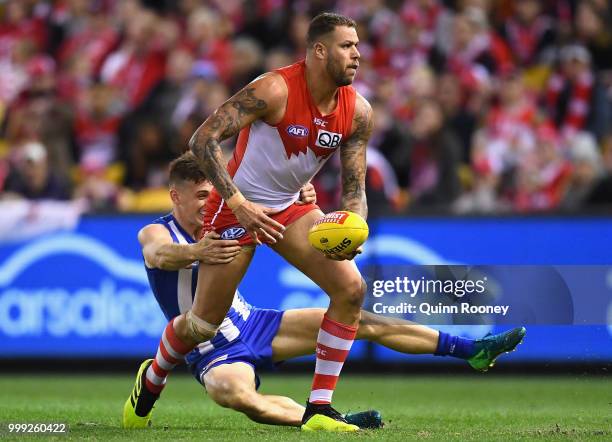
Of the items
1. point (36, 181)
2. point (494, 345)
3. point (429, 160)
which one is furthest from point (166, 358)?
point (429, 160)

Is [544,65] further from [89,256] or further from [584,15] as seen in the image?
[89,256]

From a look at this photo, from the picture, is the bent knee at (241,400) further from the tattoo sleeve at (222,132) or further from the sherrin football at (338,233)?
the tattoo sleeve at (222,132)

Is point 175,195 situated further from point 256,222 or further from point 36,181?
point 36,181

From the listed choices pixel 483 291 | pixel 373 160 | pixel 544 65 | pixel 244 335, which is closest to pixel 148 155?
pixel 373 160

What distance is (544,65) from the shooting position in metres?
15.9

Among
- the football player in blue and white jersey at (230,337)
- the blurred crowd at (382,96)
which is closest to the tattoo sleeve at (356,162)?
the football player in blue and white jersey at (230,337)

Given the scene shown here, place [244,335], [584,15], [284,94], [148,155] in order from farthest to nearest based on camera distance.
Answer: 1. [584,15]
2. [148,155]
3. [244,335]
4. [284,94]

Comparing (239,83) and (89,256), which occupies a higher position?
(239,83)

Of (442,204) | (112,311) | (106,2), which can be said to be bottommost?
(112,311)

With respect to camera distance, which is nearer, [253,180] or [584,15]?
[253,180]

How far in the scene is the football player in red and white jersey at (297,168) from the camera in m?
7.52

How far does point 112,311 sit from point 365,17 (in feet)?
19.5

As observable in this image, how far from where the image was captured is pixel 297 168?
777cm

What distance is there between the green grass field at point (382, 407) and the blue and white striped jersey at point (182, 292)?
633 mm
